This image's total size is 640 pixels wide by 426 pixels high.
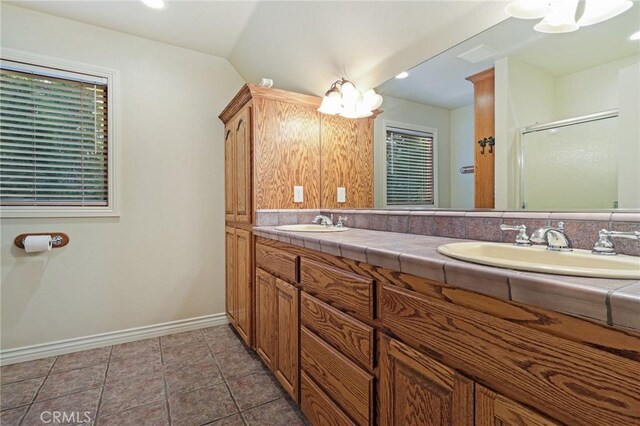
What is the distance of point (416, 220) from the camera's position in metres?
1.50

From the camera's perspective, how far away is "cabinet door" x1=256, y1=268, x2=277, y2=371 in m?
1.66

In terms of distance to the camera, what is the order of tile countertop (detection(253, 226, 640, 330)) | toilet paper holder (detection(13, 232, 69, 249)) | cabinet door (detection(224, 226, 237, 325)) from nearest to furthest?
1. tile countertop (detection(253, 226, 640, 330))
2. toilet paper holder (detection(13, 232, 69, 249))
3. cabinet door (detection(224, 226, 237, 325))

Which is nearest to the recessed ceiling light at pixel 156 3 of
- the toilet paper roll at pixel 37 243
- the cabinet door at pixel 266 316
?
the toilet paper roll at pixel 37 243

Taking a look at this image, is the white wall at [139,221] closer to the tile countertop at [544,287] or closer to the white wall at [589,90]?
the tile countertop at [544,287]

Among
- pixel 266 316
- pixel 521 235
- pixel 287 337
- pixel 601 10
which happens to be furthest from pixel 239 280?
pixel 601 10

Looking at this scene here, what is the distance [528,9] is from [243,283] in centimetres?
212

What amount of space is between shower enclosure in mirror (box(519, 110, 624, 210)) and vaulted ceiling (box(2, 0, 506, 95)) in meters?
0.54

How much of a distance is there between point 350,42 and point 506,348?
1.85 m

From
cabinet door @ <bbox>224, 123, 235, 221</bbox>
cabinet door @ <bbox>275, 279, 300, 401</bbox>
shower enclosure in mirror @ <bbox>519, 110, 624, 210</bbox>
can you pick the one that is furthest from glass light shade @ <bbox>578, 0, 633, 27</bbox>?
cabinet door @ <bbox>224, 123, 235, 221</bbox>

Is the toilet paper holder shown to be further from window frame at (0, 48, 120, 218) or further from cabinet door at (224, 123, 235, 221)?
cabinet door at (224, 123, 235, 221)

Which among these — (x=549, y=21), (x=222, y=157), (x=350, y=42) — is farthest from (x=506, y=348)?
(x=222, y=157)

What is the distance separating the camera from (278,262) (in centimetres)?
160

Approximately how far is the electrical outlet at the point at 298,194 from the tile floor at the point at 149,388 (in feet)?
3.79

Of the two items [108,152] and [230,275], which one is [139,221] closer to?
[108,152]
